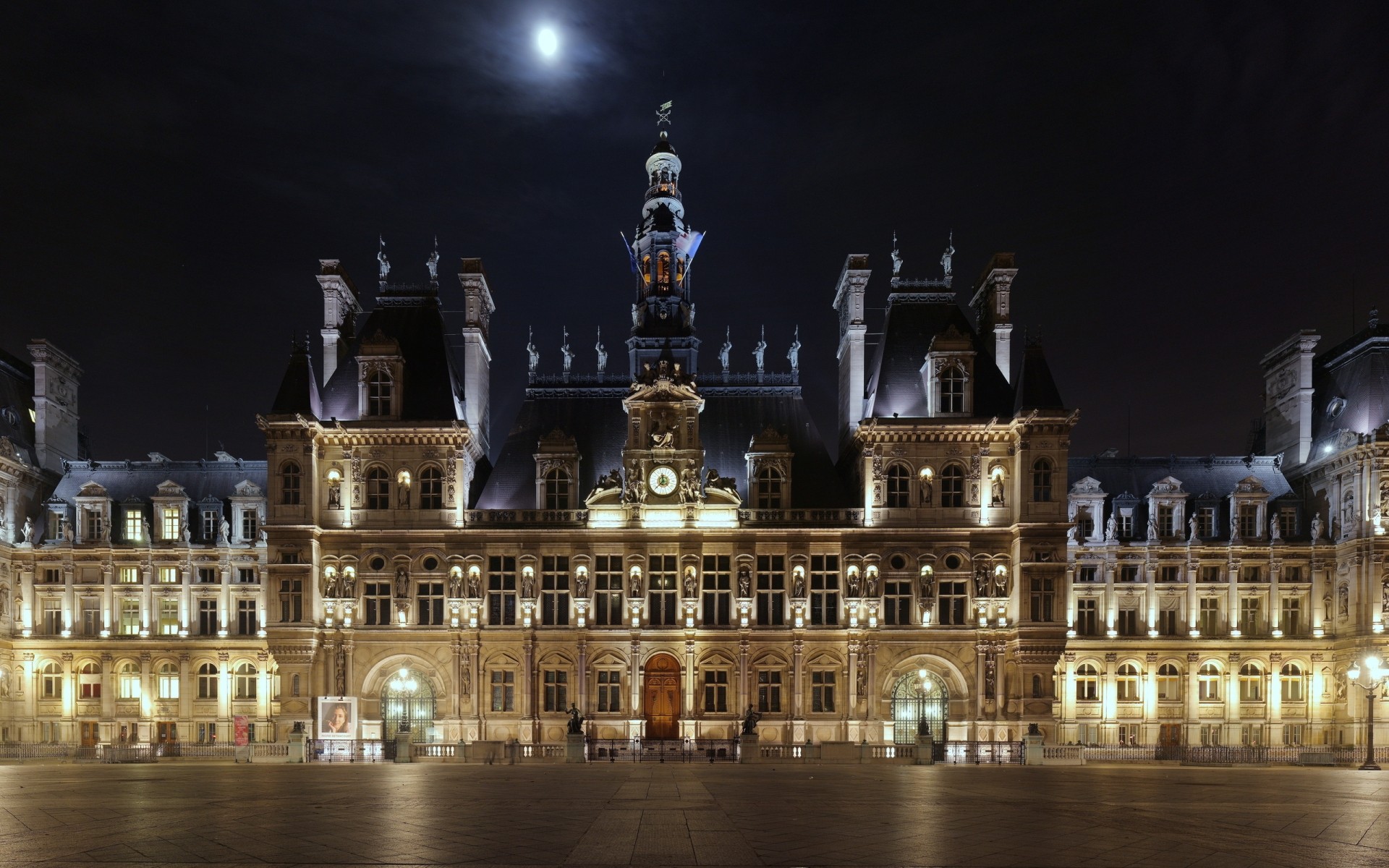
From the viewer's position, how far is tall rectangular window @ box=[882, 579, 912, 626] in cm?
5731

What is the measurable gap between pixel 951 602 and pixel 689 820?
36550mm

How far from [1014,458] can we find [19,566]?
5689 centimetres

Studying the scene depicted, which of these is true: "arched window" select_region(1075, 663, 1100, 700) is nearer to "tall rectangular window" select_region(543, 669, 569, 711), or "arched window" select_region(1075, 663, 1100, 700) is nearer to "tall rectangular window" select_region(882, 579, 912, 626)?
"tall rectangular window" select_region(882, 579, 912, 626)

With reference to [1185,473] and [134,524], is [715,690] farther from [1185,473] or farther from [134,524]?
[134,524]

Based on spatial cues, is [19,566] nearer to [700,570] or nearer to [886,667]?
[700,570]

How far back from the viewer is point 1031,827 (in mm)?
22750

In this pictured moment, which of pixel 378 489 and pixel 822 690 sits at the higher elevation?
pixel 378 489

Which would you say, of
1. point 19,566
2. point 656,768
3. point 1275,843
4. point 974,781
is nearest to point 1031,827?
point 1275,843

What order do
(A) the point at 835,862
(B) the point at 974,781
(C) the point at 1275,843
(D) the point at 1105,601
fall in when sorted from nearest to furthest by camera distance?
1. (A) the point at 835,862
2. (C) the point at 1275,843
3. (B) the point at 974,781
4. (D) the point at 1105,601

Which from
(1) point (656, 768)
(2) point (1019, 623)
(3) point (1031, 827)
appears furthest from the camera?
(2) point (1019, 623)

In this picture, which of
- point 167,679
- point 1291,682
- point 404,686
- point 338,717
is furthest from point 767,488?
point 167,679

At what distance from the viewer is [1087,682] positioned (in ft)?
200

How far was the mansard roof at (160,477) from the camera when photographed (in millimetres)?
67000

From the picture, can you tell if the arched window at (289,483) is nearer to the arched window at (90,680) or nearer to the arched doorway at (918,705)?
the arched window at (90,680)
